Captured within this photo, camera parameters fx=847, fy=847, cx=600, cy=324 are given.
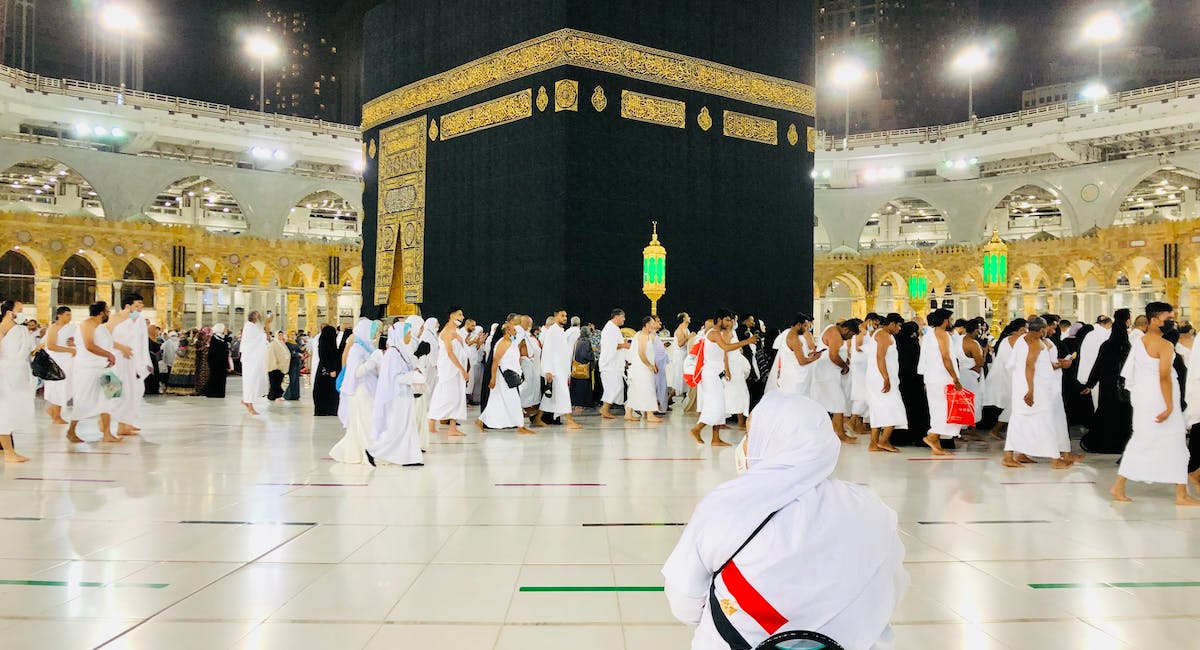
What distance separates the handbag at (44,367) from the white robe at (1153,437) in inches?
250

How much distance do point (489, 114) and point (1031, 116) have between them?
15.3 m

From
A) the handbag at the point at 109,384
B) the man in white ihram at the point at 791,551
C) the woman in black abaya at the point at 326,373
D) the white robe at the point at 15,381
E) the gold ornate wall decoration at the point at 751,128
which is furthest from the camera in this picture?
the gold ornate wall decoration at the point at 751,128

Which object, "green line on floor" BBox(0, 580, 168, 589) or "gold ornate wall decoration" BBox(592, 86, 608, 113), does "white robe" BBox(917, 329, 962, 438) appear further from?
"gold ornate wall decoration" BBox(592, 86, 608, 113)

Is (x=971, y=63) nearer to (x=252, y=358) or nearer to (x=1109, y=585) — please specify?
(x=252, y=358)

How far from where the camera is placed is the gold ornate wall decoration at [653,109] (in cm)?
1093

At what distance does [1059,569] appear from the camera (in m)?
2.99

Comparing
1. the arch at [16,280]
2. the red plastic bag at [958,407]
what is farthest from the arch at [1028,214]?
the arch at [16,280]

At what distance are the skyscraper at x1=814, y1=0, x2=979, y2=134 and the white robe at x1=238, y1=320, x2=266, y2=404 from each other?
22388 mm

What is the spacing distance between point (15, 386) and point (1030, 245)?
20.3 meters

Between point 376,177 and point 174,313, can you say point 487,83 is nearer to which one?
point 376,177

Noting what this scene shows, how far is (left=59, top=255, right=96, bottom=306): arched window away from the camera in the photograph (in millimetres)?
23078

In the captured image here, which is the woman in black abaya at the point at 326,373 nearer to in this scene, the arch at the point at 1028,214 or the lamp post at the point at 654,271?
the lamp post at the point at 654,271

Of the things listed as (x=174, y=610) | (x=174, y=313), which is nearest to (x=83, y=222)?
(x=174, y=313)

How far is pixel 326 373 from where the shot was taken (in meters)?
8.67
